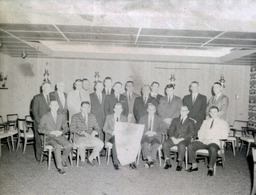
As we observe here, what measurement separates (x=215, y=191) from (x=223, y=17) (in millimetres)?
2626

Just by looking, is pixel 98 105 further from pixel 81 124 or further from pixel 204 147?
pixel 204 147

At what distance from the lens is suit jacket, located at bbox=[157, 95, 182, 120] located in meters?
5.23

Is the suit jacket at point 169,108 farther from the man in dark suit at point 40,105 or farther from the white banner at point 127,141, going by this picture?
the man in dark suit at point 40,105

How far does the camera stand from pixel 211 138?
4.66 m

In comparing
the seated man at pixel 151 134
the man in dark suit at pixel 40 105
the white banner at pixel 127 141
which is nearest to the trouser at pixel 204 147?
the seated man at pixel 151 134

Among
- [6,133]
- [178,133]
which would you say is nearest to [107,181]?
[178,133]

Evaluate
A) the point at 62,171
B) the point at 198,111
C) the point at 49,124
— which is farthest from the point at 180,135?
the point at 49,124

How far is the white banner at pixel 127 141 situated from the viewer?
14.9 ft

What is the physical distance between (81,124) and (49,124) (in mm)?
592

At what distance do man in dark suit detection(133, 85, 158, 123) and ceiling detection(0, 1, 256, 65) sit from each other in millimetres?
1102

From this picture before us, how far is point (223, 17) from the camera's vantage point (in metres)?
3.83

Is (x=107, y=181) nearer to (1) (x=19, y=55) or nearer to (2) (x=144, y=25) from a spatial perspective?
(2) (x=144, y=25)

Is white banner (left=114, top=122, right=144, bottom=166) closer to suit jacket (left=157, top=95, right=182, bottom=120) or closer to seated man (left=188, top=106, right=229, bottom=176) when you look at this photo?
suit jacket (left=157, top=95, right=182, bottom=120)

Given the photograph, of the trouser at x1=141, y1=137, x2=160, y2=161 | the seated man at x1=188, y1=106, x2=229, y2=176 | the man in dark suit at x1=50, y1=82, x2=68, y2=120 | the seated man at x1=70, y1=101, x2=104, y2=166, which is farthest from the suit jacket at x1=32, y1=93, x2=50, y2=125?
the seated man at x1=188, y1=106, x2=229, y2=176
